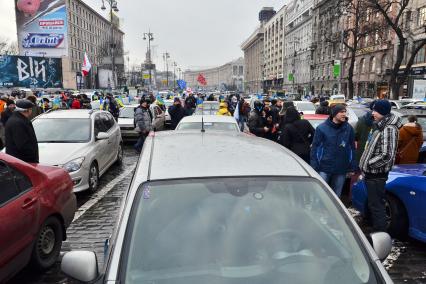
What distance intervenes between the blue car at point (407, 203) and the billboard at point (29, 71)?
4446 cm

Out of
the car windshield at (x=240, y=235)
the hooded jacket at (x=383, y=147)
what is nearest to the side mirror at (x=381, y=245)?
the car windshield at (x=240, y=235)

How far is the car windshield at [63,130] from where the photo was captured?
7.96 meters

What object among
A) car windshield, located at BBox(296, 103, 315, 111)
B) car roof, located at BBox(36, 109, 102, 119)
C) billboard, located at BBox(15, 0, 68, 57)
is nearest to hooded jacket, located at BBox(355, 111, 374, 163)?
car roof, located at BBox(36, 109, 102, 119)

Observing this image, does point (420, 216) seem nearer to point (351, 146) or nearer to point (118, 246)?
point (351, 146)

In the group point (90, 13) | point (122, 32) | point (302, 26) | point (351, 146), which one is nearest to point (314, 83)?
point (302, 26)

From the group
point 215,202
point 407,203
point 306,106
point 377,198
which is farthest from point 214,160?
point 306,106

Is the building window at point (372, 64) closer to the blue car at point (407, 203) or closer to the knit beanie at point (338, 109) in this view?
the blue car at point (407, 203)

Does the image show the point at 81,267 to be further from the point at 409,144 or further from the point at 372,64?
the point at 372,64

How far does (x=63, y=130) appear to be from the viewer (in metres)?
8.27

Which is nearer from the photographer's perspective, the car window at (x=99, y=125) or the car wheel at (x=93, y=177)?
the car wheel at (x=93, y=177)

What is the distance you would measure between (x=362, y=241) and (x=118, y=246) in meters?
1.39

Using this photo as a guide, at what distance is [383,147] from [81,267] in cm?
371

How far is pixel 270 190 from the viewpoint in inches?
95.5

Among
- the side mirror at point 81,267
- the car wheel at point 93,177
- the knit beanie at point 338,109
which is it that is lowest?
the car wheel at point 93,177
